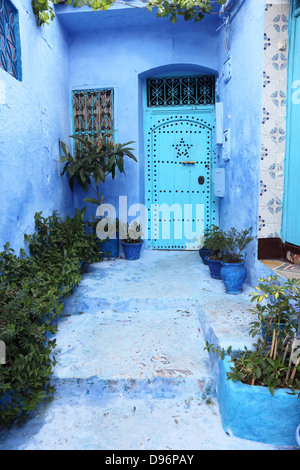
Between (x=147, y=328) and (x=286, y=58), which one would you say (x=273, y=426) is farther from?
(x=286, y=58)

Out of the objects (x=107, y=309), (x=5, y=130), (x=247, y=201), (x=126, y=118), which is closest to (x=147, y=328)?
(x=107, y=309)

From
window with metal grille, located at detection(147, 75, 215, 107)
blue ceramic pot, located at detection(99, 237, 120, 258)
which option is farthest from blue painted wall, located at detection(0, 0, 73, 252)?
window with metal grille, located at detection(147, 75, 215, 107)

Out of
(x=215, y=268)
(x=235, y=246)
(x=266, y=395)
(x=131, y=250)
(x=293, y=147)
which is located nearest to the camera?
(x=266, y=395)

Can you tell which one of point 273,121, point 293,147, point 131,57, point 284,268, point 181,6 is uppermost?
point 181,6

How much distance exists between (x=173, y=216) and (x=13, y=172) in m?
2.73

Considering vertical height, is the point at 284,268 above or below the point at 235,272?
above

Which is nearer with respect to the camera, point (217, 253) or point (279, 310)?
point (279, 310)

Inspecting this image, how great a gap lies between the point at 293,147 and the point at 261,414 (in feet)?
6.91

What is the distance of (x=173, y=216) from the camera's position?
5.21 m

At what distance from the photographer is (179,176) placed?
16.7 feet

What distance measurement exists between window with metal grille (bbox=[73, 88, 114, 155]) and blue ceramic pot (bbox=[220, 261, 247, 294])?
2.90 m

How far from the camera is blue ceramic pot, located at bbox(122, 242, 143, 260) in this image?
15.2 ft

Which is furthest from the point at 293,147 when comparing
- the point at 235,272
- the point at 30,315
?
the point at 30,315

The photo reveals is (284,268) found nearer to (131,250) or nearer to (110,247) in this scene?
(131,250)
